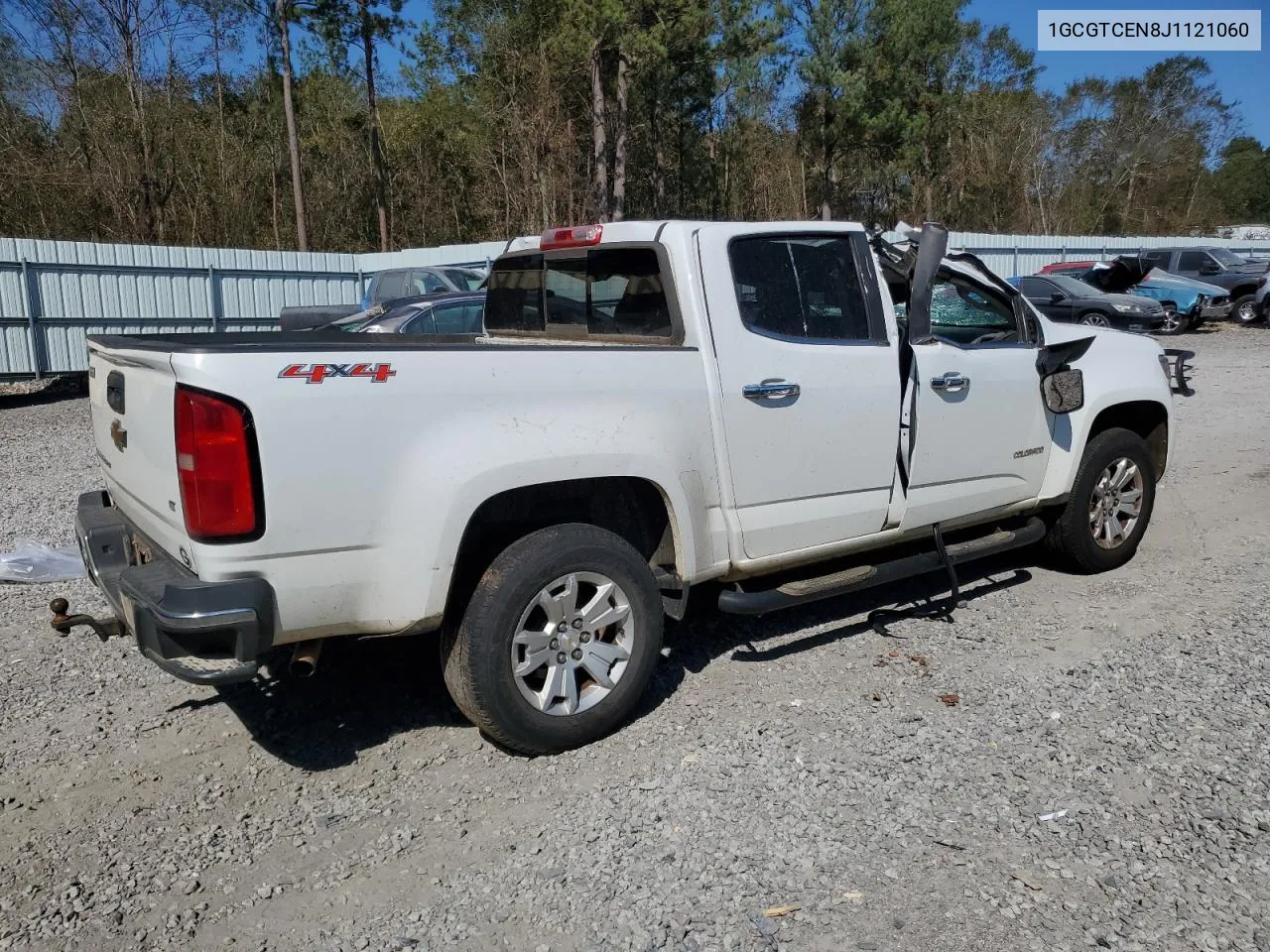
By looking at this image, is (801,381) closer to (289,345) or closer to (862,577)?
(862,577)

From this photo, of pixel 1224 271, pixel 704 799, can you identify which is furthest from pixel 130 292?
pixel 1224 271

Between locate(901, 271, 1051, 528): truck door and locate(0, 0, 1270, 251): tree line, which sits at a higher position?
locate(0, 0, 1270, 251): tree line

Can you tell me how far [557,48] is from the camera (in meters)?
26.2

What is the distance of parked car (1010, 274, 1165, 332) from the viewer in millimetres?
20578

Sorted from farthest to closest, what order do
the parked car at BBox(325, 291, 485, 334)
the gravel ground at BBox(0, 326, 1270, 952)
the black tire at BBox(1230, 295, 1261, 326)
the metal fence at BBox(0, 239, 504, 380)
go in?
the black tire at BBox(1230, 295, 1261, 326) < the metal fence at BBox(0, 239, 504, 380) < the parked car at BBox(325, 291, 485, 334) < the gravel ground at BBox(0, 326, 1270, 952)

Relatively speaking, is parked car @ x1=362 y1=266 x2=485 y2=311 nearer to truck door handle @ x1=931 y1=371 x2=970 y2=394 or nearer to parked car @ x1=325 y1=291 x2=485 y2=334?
parked car @ x1=325 y1=291 x2=485 y2=334

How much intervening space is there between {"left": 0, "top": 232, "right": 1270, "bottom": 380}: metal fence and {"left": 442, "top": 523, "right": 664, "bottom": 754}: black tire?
15.2m

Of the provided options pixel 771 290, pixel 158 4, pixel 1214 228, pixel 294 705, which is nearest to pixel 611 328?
pixel 771 290

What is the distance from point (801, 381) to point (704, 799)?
178 cm

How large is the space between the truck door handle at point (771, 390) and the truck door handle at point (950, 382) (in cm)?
86

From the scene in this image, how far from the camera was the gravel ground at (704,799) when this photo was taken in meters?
2.92

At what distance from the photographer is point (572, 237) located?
4.74 m

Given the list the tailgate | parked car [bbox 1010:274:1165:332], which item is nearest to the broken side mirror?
the tailgate

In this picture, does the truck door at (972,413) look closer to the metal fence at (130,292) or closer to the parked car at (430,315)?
the parked car at (430,315)
